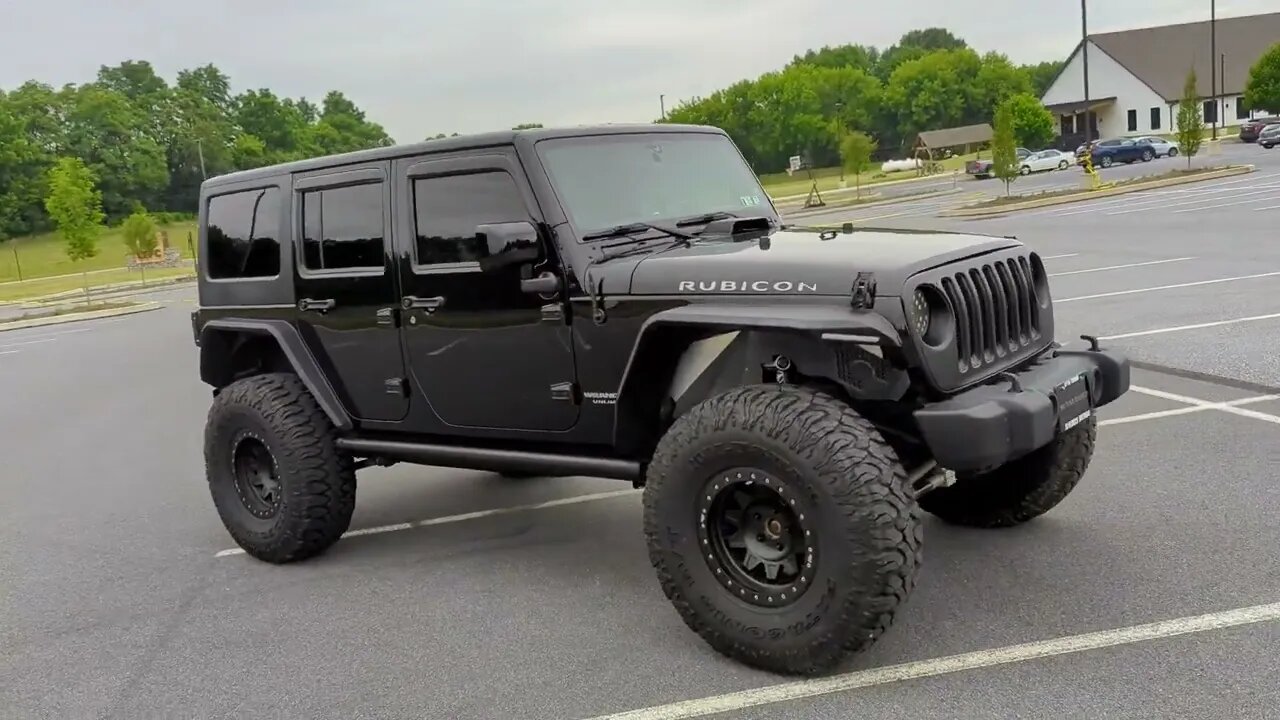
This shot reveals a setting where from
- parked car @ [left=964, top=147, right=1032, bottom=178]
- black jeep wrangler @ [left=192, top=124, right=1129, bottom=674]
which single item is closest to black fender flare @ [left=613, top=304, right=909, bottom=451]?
black jeep wrangler @ [left=192, top=124, right=1129, bottom=674]

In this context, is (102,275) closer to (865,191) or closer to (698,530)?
(865,191)

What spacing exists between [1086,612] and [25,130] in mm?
89851

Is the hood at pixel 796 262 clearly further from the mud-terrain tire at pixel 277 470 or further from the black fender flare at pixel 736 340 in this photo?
the mud-terrain tire at pixel 277 470

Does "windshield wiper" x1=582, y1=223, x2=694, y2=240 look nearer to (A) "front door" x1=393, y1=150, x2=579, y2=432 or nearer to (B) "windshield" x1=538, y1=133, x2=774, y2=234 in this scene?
(B) "windshield" x1=538, y1=133, x2=774, y2=234

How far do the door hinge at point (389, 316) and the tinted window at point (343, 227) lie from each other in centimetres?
22

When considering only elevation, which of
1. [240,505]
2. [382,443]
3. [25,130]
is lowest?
[240,505]

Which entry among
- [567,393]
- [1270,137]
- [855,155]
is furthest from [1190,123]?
[567,393]

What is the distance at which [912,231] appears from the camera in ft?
15.7

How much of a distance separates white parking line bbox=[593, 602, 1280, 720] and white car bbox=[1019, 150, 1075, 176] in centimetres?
5414

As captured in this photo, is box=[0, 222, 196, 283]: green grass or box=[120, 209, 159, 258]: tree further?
box=[0, 222, 196, 283]: green grass

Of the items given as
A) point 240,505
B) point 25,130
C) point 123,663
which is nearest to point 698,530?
point 123,663

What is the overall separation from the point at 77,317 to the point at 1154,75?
78344 millimetres

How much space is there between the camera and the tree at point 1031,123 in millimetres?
70375

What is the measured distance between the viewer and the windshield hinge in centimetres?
371
